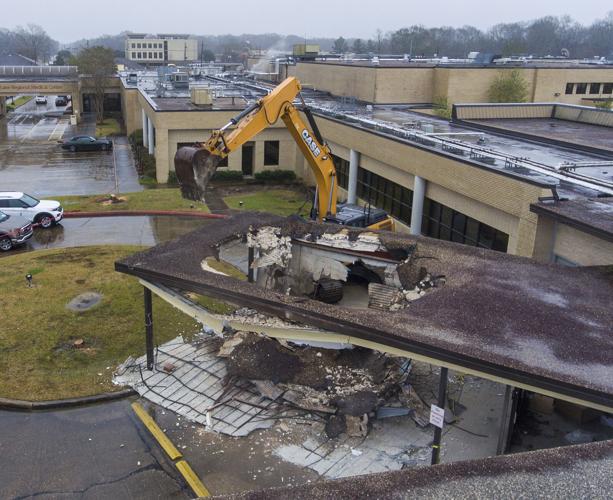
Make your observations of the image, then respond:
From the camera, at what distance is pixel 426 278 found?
14.0m

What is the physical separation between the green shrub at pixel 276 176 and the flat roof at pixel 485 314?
22.2 metres

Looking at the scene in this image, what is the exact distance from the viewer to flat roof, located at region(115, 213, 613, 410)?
9.84 m

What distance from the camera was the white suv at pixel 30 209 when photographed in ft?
88.4

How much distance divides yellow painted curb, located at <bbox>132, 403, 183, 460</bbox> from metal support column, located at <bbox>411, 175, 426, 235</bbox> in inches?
565

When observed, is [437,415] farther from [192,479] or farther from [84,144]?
[84,144]

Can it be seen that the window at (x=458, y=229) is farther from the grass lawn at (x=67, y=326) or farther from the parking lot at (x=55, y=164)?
the parking lot at (x=55, y=164)

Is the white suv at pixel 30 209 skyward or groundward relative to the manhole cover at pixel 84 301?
skyward

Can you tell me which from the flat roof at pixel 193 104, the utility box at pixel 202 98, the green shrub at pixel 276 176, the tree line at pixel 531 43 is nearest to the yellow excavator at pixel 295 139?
the green shrub at pixel 276 176

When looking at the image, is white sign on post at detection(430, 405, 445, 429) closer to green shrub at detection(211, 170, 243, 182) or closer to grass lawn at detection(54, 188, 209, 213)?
grass lawn at detection(54, 188, 209, 213)

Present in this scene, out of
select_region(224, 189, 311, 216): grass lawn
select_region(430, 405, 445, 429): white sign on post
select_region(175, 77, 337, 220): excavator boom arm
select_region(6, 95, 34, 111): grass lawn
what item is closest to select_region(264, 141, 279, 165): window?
select_region(224, 189, 311, 216): grass lawn

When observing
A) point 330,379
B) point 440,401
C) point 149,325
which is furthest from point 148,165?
point 440,401

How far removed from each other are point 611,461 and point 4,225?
23263 millimetres

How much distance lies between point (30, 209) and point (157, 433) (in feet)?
57.1

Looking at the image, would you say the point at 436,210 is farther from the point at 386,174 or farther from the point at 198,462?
the point at 198,462
